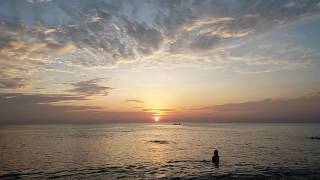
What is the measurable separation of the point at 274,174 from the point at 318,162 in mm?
17617

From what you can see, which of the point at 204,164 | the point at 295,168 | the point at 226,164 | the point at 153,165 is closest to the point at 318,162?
the point at 295,168

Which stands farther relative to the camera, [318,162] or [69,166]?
[318,162]

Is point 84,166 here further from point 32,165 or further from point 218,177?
point 218,177

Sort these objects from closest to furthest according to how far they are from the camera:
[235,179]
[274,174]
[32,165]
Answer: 1. [235,179]
2. [274,174]
3. [32,165]

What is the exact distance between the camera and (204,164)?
57656 mm

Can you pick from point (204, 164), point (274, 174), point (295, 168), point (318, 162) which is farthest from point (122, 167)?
point (318, 162)

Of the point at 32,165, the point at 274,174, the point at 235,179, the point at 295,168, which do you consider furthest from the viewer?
the point at 32,165

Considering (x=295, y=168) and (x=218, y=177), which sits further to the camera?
(x=295, y=168)

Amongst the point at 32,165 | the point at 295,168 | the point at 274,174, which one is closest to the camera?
the point at 274,174

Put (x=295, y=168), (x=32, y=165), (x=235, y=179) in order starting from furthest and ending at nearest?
(x=32, y=165), (x=295, y=168), (x=235, y=179)

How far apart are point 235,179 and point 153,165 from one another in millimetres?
18079

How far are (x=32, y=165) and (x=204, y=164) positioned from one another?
1155 inches

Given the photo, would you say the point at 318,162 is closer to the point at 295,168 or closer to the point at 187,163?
the point at 295,168

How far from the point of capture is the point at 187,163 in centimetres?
5928
